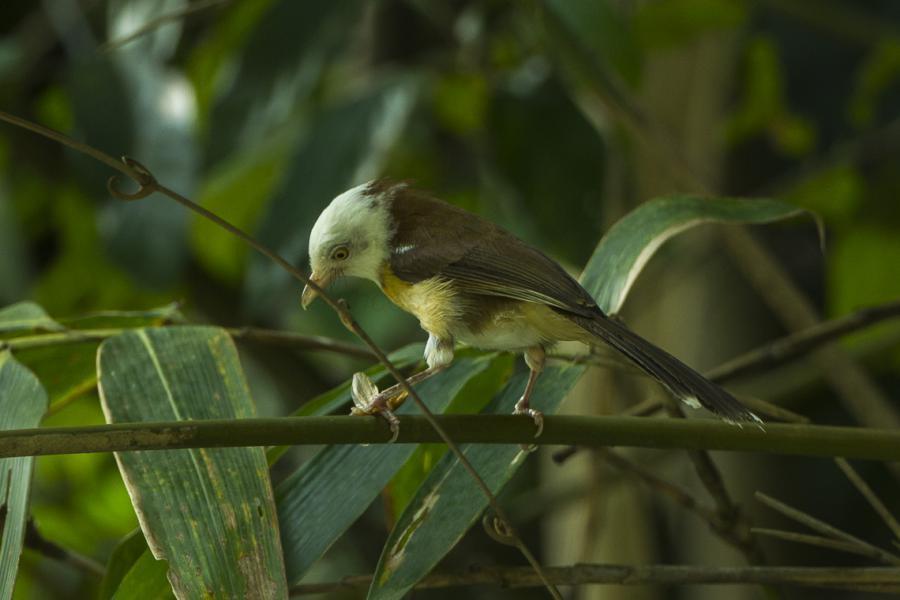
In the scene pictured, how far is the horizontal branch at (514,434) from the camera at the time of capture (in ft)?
3.67

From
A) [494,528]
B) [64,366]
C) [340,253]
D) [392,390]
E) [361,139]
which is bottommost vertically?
[494,528]

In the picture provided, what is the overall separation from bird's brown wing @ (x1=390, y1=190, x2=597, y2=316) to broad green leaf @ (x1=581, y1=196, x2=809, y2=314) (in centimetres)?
7

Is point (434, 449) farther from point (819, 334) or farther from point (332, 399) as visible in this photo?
point (819, 334)

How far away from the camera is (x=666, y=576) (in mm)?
1419

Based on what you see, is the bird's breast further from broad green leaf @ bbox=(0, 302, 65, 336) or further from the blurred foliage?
the blurred foliage

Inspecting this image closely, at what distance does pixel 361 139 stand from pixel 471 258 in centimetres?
108

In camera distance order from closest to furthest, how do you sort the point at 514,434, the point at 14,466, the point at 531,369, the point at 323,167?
the point at 514,434 < the point at 14,466 < the point at 531,369 < the point at 323,167

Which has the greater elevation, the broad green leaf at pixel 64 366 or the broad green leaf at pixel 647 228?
the broad green leaf at pixel 64 366

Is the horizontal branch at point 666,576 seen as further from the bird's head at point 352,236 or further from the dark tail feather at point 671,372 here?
the bird's head at point 352,236

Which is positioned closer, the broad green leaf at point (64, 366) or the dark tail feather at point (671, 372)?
the dark tail feather at point (671, 372)

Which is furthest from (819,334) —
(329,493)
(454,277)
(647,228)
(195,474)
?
(195,474)

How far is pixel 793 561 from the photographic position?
10.8 ft

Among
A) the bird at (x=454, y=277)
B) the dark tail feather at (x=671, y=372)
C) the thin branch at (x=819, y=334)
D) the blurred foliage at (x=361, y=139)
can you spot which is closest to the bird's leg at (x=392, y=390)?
the bird at (x=454, y=277)

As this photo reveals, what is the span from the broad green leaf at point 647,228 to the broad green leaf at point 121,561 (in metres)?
0.72
